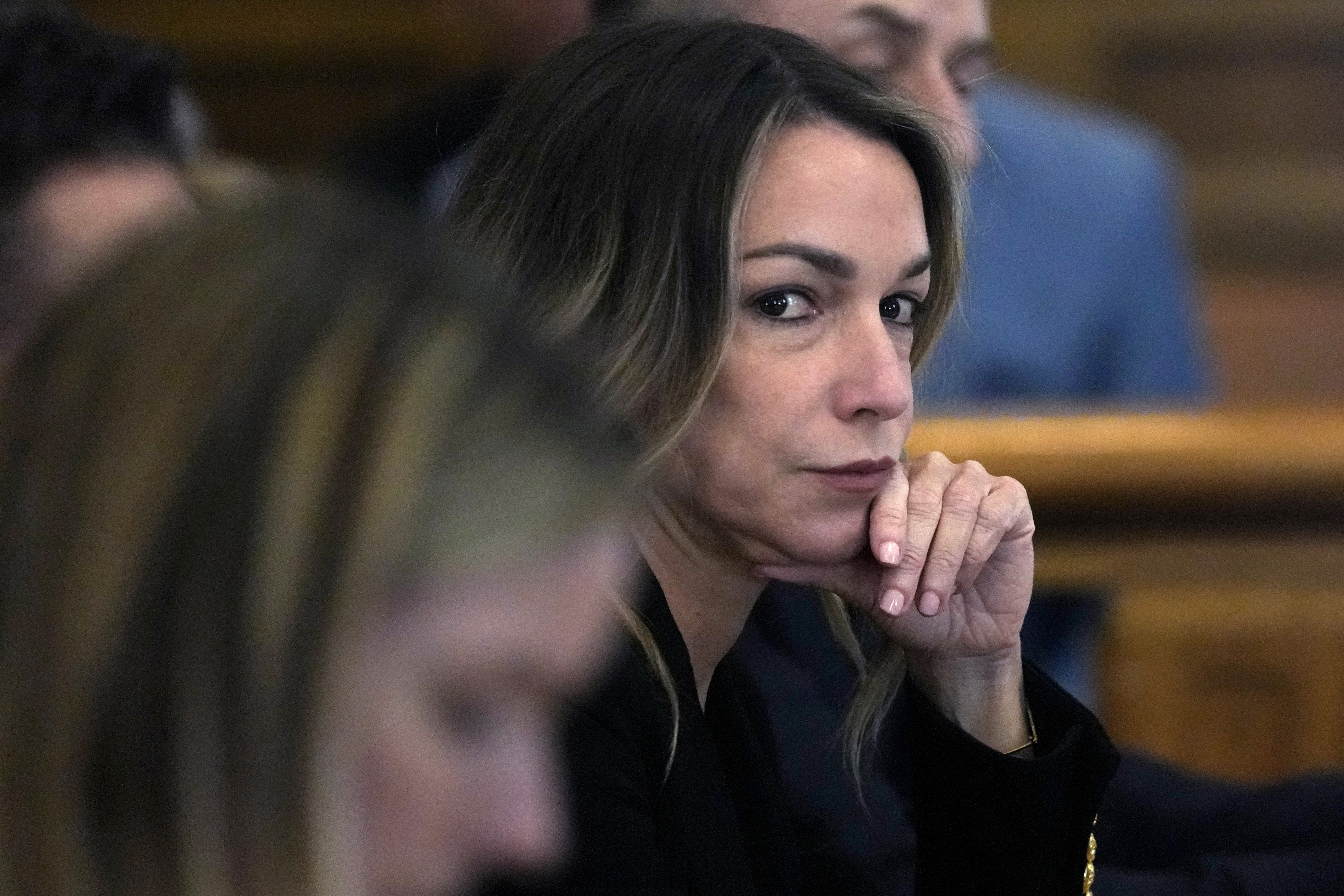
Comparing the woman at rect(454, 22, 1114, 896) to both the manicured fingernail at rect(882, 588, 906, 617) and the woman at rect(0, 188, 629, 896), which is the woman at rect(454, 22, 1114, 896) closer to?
the manicured fingernail at rect(882, 588, 906, 617)

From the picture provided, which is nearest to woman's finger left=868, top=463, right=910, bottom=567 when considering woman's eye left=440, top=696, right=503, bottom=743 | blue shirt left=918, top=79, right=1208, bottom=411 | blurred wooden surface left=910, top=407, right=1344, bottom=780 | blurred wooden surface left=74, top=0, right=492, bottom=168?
woman's eye left=440, top=696, right=503, bottom=743

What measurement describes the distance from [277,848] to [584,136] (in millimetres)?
681

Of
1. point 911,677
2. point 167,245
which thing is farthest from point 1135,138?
point 167,245

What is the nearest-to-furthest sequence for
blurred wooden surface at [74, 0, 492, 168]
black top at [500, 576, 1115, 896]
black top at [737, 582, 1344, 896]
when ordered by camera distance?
1. black top at [500, 576, 1115, 896]
2. black top at [737, 582, 1344, 896]
3. blurred wooden surface at [74, 0, 492, 168]

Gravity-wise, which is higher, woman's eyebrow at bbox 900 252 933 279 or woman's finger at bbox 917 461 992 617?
A: woman's eyebrow at bbox 900 252 933 279

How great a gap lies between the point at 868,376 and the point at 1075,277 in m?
1.37

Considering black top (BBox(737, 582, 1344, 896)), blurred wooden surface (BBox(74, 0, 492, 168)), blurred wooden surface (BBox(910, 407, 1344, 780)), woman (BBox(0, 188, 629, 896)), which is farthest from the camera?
blurred wooden surface (BBox(74, 0, 492, 168))

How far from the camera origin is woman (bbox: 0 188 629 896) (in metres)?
0.58

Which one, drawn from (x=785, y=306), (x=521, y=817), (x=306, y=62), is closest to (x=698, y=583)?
(x=785, y=306)

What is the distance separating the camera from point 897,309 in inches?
47.9

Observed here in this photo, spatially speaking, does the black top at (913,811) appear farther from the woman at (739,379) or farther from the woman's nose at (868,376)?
the woman's nose at (868,376)

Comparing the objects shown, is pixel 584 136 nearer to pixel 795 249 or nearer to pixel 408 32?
pixel 795 249

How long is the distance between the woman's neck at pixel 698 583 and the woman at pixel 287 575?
1.94 ft

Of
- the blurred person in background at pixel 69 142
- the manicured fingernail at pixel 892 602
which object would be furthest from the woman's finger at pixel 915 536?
the blurred person in background at pixel 69 142
